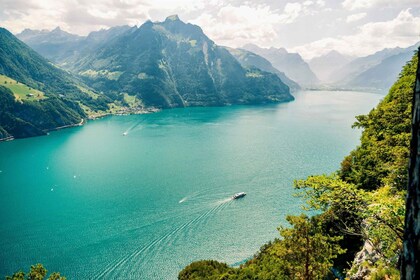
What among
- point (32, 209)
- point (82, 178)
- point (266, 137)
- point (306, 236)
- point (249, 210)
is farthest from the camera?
point (266, 137)

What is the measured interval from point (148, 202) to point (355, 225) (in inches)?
3147

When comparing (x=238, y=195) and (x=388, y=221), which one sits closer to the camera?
(x=388, y=221)

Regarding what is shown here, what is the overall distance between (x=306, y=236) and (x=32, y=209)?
91065 millimetres

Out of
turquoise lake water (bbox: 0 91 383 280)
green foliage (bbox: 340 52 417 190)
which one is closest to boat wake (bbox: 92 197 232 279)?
turquoise lake water (bbox: 0 91 383 280)

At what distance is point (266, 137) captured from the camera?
177 m

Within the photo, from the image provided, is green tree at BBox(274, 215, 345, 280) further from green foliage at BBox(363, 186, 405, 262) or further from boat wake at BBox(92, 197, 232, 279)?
boat wake at BBox(92, 197, 232, 279)

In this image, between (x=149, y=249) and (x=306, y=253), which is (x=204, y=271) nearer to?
(x=149, y=249)

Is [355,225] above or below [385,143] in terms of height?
below

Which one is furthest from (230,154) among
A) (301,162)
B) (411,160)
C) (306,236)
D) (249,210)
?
(411,160)

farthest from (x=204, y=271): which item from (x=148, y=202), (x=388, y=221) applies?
(x=388, y=221)

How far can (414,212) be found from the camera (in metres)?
4.86

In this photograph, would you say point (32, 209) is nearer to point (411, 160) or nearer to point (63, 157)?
point (63, 157)

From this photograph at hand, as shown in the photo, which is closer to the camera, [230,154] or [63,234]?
[63,234]

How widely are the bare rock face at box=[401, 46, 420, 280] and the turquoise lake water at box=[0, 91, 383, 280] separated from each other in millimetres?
63411
